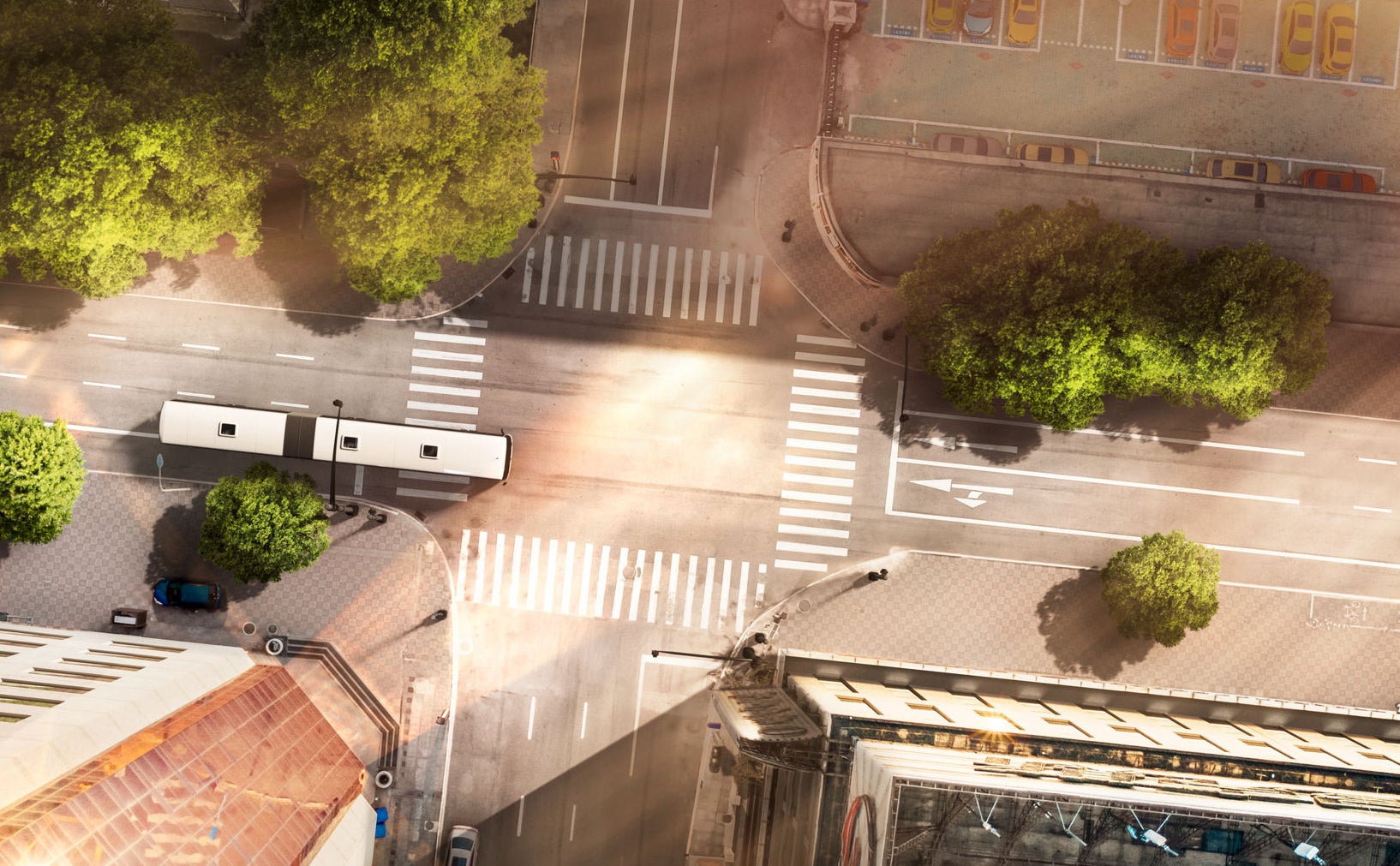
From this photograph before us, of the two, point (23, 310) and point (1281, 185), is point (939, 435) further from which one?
point (23, 310)

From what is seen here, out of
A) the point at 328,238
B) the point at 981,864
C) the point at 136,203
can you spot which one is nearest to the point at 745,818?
the point at 981,864

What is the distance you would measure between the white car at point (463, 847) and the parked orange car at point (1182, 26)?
6510 centimetres

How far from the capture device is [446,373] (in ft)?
196

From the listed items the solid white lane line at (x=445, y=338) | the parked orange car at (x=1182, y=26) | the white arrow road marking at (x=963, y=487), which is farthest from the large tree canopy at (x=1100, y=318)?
the solid white lane line at (x=445, y=338)

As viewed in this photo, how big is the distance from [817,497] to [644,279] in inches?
682

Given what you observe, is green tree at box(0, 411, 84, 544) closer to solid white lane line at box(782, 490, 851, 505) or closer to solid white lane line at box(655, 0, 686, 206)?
solid white lane line at box(655, 0, 686, 206)

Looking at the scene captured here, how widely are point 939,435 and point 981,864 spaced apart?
26673 millimetres

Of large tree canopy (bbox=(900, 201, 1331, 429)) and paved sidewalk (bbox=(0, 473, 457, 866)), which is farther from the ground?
large tree canopy (bbox=(900, 201, 1331, 429))

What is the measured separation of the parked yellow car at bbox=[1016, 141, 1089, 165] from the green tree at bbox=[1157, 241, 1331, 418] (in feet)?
32.8

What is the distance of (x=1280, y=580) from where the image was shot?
6022 centimetres

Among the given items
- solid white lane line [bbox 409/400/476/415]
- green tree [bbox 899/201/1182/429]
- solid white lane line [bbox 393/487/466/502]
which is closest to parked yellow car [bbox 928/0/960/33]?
green tree [bbox 899/201/1182/429]

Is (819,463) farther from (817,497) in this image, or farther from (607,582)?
(607,582)

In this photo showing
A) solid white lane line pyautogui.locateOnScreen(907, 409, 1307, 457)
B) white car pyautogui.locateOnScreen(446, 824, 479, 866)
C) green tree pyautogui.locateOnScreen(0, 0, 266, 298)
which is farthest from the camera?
solid white lane line pyautogui.locateOnScreen(907, 409, 1307, 457)

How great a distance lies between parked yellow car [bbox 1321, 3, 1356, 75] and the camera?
60.2 m
